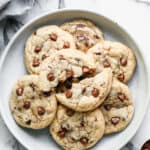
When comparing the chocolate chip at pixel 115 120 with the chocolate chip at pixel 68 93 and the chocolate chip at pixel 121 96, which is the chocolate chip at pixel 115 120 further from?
the chocolate chip at pixel 68 93

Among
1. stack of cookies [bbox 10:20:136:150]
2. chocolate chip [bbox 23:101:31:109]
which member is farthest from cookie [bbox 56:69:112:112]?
chocolate chip [bbox 23:101:31:109]

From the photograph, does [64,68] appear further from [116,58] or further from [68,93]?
[116,58]

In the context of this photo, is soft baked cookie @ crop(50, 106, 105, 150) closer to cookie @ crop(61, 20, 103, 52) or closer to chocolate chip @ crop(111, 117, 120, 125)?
chocolate chip @ crop(111, 117, 120, 125)

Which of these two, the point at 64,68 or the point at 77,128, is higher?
the point at 64,68

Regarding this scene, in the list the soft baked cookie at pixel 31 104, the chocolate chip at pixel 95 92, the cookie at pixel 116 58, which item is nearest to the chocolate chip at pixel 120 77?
the cookie at pixel 116 58

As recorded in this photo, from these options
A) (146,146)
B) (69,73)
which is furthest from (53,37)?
(146,146)
